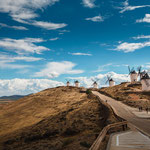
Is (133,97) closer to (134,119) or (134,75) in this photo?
(134,119)

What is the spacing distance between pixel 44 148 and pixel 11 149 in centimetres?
796

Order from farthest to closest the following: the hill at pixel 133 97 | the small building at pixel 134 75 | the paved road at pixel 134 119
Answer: the small building at pixel 134 75 → the hill at pixel 133 97 → the paved road at pixel 134 119

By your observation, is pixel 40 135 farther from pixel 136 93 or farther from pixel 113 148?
pixel 136 93

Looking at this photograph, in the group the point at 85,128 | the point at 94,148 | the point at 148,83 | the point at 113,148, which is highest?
the point at 148,83

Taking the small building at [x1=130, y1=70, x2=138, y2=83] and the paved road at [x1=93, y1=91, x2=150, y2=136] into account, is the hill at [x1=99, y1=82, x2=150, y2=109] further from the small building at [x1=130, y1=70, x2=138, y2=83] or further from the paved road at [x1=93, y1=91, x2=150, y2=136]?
the small building at [x1=130, y1=70, x2=138, y2=83]

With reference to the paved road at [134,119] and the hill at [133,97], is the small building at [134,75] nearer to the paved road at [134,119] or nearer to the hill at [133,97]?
the hill at [133,97]


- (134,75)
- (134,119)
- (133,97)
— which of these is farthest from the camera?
(134,75)

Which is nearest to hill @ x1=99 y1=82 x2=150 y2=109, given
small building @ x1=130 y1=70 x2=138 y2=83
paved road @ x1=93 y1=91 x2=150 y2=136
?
paved road @ x1=93 y1=91 x2=150 y2=136

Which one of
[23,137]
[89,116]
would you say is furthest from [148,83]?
[23,137]

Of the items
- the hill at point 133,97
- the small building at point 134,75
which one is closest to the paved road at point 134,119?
the hill at point 133,97

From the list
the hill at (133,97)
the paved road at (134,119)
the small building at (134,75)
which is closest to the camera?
the paved road at (134,119)

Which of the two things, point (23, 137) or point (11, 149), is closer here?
point (11, 149)

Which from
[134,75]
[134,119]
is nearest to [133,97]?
[134,119]

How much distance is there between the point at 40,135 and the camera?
3095 centimetres
